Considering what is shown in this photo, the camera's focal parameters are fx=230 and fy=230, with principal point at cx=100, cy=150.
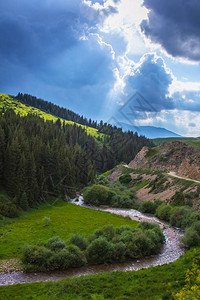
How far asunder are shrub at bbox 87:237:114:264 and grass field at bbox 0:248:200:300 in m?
4.92

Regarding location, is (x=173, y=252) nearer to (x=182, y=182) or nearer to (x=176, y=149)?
(x=182, y=182)

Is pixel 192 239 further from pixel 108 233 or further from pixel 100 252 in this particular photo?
pixel 100 252

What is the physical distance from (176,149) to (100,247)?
310 ft

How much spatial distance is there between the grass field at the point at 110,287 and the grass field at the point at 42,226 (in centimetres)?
1039

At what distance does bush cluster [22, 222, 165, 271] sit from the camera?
101 feet

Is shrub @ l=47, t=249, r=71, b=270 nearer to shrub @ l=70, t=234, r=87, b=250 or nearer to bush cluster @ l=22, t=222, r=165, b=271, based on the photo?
bush cluster @ l=22, t=222, r=165, b=271

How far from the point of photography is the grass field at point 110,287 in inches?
872

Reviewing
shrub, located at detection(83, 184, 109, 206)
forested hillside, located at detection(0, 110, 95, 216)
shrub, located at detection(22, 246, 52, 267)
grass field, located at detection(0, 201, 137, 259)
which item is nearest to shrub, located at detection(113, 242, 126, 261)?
grass field, located at detection(0, 201, 137, 259)

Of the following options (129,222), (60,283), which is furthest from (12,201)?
(60,283)

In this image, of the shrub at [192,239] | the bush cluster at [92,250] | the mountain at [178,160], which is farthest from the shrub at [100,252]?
the mountain at [178,160]

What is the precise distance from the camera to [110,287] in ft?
80.4

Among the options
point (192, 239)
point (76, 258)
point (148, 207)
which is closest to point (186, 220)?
point (192, 239)

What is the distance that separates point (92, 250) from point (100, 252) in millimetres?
1205

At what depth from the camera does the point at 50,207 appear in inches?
2906
